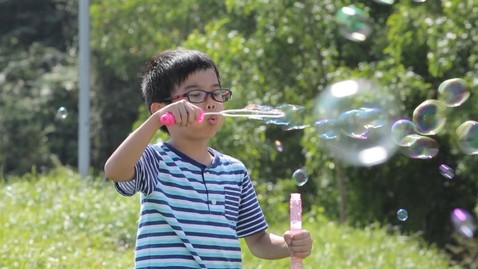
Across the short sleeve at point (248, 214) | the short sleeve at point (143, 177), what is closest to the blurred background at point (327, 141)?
the short sleeve at point (248, 214)

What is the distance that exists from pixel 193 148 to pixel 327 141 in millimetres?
2340

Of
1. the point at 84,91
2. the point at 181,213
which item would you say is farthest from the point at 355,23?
the point at 84,91

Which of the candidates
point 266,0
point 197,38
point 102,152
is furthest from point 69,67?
point 266,0

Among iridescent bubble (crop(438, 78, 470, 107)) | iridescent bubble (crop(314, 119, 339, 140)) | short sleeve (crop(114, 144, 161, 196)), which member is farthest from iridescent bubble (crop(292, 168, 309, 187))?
short sleeve (crop(114, 144, 161, 196))

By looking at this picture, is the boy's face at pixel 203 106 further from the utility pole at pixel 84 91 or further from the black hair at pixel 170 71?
the utility pole at pixel 84 91

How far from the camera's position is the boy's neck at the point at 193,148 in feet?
9.02

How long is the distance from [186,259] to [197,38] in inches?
307

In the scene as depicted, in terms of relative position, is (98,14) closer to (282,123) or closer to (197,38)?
(197,38)

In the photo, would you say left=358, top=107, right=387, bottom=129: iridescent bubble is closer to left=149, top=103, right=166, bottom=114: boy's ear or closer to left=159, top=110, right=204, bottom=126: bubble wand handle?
left=149, top=103, right=166, bottom=114: boy's ear

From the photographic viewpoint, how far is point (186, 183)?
8.71 feet

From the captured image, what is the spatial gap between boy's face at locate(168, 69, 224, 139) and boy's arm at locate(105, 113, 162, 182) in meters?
0.23

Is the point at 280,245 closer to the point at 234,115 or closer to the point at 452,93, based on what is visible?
the point at 234,115

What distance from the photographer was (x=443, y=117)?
3867 millimetres

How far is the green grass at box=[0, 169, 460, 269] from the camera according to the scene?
5250mm
